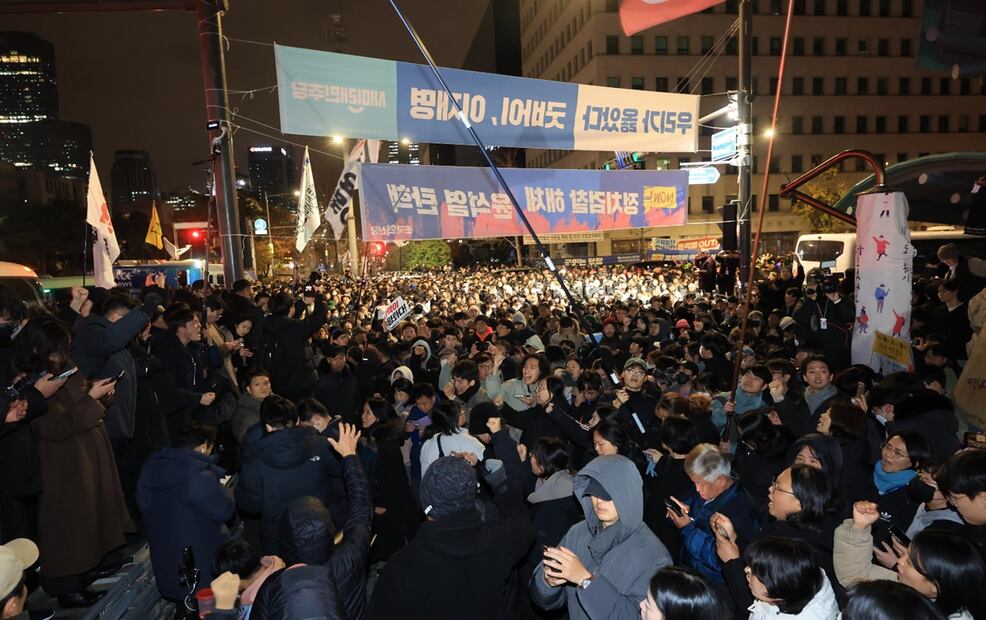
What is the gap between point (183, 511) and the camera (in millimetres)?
4031

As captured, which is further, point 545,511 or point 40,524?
point 40,524

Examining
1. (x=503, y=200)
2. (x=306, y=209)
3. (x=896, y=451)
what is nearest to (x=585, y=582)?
(x=896, y=451)

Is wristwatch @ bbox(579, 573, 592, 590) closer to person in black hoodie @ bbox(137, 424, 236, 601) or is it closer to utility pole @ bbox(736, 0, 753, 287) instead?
person in black hoodie @ bbox(137, 424, 236, 601)

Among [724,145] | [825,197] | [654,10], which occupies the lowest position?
[724,145]

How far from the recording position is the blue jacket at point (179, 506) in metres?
3.96

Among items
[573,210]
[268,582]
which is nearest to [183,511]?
[268,582]

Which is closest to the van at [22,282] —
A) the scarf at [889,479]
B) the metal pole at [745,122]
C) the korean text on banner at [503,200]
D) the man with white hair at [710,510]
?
the korean text on banner at [503,200]

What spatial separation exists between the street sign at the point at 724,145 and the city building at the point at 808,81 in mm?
43983

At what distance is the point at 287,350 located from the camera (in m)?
7.96

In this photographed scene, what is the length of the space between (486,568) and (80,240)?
56.6 m

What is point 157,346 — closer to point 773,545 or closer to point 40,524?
point 40,524

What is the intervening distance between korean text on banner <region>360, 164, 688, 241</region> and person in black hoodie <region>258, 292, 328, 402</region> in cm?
143

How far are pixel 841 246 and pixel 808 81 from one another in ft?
114

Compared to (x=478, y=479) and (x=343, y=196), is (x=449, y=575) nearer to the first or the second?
(x=478, y=479)
